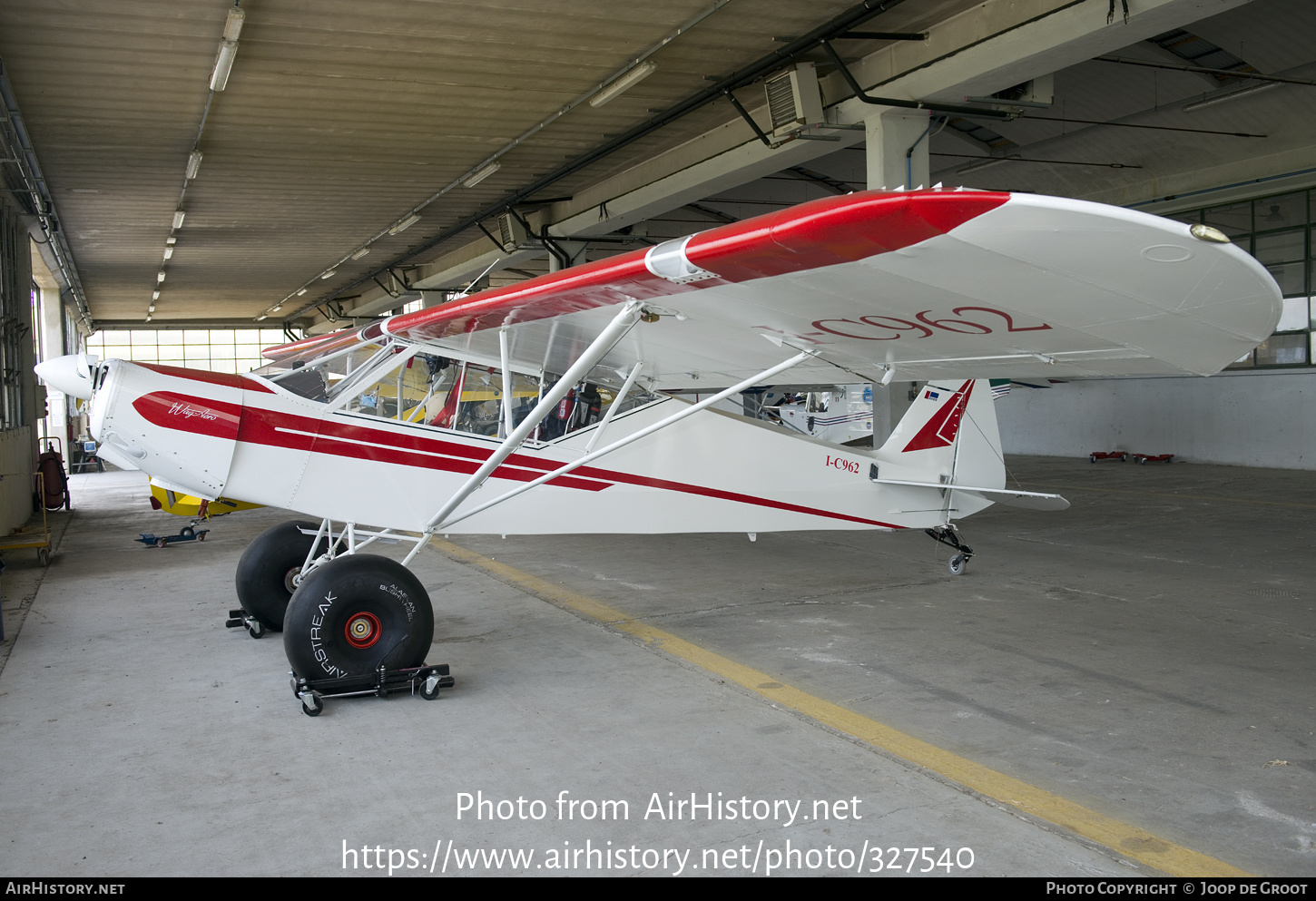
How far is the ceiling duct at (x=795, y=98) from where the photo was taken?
8.80m

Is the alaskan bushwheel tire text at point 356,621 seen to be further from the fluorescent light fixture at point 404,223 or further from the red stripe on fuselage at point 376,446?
the fluorescent light fixture at point 404,223

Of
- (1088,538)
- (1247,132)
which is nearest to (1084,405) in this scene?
(1247,132)

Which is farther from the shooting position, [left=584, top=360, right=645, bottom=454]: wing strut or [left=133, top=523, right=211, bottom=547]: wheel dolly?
[left=133, top=523, right=211, bottom=547]: wheel dolly

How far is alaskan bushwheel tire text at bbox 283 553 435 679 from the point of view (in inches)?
188

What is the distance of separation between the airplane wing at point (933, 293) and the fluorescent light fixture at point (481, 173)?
24.8 ft

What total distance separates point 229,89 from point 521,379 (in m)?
5.55

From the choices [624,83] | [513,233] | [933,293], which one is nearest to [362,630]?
[933,293]

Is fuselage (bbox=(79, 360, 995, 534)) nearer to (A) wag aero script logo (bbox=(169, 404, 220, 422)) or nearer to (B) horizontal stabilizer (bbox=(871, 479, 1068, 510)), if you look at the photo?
(A) wag aero script logo (bbox=(169, 404, 220, 422))

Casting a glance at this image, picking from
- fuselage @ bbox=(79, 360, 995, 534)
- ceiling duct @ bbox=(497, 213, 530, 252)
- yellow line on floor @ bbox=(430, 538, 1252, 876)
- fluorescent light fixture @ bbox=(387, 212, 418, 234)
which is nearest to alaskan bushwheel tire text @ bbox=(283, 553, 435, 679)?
fuselage @ bbox=(79, 360, 995, 534)

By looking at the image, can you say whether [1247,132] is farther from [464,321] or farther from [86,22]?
[86,22]

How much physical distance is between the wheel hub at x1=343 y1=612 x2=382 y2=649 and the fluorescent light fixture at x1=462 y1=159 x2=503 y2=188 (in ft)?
29.2

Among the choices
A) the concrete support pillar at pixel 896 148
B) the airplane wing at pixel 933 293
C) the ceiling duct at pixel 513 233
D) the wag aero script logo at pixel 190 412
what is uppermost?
the ceiling duct at pixel 513 233

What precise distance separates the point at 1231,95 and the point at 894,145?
7873mm

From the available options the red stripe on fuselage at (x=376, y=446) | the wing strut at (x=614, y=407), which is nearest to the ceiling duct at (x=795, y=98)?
the wing strut at (x=614, y=407)
